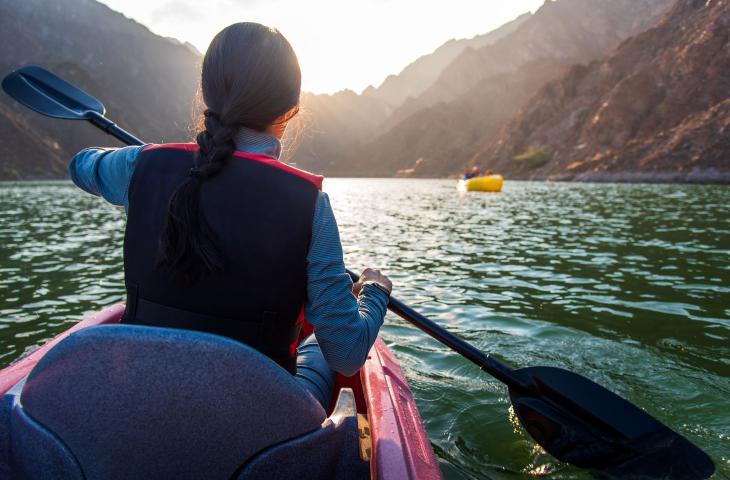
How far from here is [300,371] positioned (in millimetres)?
2479

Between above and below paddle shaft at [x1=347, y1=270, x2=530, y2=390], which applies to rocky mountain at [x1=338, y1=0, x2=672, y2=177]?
above

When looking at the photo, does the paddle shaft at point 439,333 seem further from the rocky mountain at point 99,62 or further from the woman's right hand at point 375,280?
the rocky mountain at point 99,62

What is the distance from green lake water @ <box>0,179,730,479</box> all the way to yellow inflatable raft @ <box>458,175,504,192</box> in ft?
64.1

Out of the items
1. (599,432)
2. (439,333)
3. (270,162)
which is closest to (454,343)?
(439,333)

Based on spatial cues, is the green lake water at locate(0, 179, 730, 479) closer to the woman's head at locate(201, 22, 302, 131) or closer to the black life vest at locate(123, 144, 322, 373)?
the black life vest at locate(123, 144, 322, 373)

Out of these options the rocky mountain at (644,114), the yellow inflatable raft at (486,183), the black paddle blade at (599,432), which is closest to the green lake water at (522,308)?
the black paddle blade at (599,432)

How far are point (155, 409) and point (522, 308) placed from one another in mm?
6037

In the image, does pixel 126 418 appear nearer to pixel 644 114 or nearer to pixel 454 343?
pixel 454 343

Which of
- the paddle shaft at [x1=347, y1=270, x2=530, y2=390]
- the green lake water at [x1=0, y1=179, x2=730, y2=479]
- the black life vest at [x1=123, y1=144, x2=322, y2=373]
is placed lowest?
the green lake water at [x1=0, y1=179, x2=730, y2=479]

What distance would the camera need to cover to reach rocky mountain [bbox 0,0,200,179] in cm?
12888

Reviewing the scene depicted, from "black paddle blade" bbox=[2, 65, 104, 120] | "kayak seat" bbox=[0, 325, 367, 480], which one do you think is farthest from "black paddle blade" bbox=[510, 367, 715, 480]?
"black paddle blade" bbox=[2, 65, 104, 120]

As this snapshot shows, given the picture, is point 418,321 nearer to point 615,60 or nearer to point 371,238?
point 371,238

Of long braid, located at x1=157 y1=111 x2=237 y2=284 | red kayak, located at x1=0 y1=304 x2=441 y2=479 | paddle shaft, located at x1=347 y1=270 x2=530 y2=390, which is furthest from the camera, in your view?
paddle shaft, located at x1=347 y1=270 x2=530 y2=390

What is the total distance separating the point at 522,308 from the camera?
677 cm
